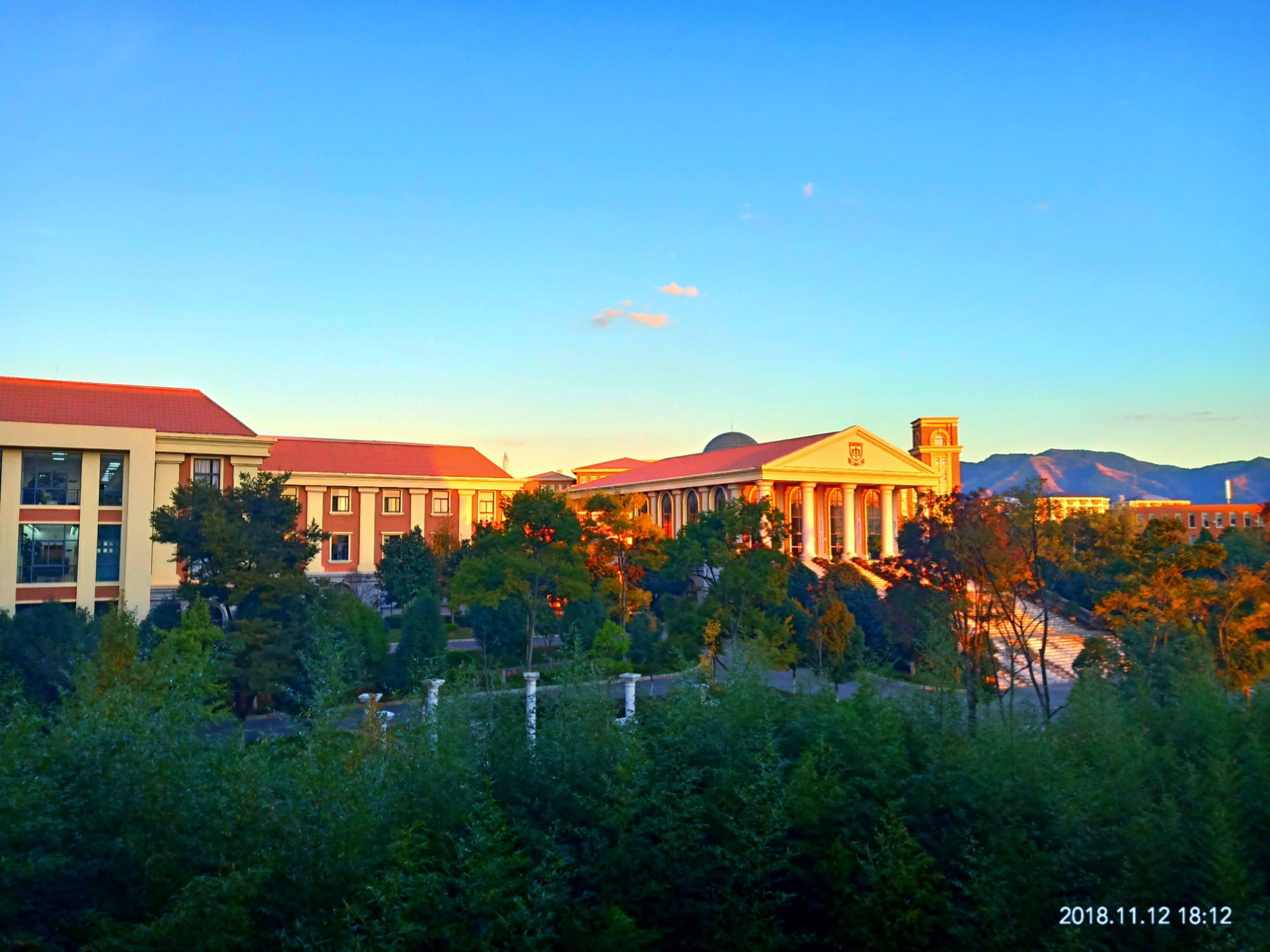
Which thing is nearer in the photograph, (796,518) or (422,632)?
(422,632)

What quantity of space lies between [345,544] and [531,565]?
84.0 ft

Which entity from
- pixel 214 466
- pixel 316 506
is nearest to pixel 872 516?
pixel 316 506

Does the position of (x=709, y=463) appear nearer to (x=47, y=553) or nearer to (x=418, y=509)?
(x=418, y=509)

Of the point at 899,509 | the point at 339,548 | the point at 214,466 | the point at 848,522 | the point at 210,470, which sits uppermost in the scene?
the point at 214,466

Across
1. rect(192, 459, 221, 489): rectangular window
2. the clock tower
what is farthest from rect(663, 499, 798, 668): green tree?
the clock tower

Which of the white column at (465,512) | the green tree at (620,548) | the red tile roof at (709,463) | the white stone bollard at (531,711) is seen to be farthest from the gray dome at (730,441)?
the white stone bollard at (531,711)

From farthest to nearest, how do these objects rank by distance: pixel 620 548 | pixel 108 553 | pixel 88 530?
1. pixel 620 548
2. pixel 108 553
3. pixel 88 530

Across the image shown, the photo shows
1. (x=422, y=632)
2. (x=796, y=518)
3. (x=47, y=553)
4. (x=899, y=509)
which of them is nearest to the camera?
(x=422, y=632)

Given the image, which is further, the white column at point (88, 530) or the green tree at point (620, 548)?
the green tree at point (620, 548)

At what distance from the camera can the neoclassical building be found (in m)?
44.3

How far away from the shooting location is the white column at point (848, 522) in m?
45.8

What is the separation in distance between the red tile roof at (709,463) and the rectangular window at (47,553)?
1099 inches

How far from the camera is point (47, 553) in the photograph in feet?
86.6

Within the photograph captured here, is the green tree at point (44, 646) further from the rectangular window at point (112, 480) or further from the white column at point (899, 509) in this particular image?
the white column at point (899, 509)
